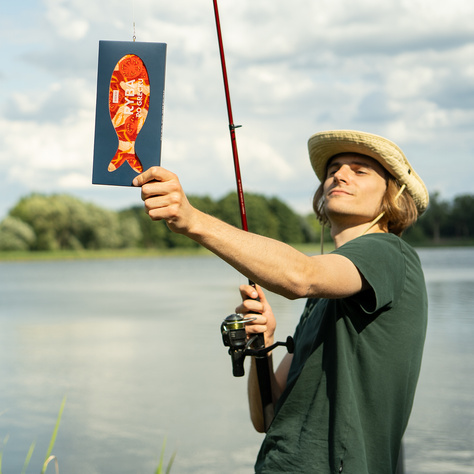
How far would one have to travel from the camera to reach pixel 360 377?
75.9 inches

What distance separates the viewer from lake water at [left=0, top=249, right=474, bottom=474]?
7.11 meters

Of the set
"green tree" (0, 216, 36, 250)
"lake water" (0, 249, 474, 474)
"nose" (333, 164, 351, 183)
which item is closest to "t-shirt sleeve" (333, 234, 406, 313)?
"nose" (333, 164, 351, 183)

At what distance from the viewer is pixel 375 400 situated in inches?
76.1

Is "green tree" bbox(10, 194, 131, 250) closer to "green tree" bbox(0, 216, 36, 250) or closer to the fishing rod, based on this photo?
"green tree" bbox(0, 216, 36, 250)

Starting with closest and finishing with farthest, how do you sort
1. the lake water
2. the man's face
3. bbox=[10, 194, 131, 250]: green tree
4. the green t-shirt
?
the green t-shirt → the man's face → the lake water → bbox=[10, 194, 131, 250]: green tree

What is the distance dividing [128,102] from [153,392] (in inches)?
325

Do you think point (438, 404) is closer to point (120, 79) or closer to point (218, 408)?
point (218, 408)

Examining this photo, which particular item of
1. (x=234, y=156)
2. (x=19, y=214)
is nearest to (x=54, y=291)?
(x=234, y=156)

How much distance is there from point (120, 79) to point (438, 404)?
7832mm

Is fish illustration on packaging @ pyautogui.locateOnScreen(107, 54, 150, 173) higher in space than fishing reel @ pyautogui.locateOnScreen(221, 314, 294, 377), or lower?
higher

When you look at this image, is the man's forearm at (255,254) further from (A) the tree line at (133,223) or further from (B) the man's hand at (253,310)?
(A) the tree line at (133,223)

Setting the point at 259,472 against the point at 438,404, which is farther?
the point at 438,404

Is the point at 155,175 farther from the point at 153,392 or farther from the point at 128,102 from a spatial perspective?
the point at 153,392

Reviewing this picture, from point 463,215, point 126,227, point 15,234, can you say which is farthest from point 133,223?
point 463,215
